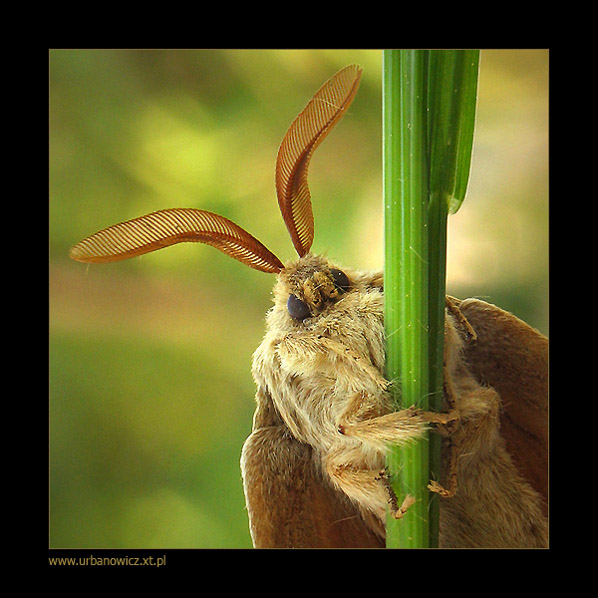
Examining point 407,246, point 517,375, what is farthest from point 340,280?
point 517,375

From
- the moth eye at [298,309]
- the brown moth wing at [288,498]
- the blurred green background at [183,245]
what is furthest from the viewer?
the blurred green background at [183,245]

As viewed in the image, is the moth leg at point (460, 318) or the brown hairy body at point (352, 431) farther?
the moth leg at point (460, 318)

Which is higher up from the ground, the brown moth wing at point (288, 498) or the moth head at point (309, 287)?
the moth head at point (309, 287)

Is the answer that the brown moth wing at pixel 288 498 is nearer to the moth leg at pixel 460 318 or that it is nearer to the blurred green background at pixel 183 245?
the blurred green background at pixel 183 245

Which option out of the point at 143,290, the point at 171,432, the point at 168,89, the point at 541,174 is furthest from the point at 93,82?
the point at 541,174

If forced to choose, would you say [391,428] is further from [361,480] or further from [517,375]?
[517,375]

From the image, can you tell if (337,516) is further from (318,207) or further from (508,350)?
(318,207)

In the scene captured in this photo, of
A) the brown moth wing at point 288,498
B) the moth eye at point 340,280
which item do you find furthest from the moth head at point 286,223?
the brown moth wing at point 288,498

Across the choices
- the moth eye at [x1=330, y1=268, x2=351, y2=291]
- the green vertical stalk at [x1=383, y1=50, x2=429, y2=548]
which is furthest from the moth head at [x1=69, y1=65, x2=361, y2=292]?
the green vertical stalk at [x1=383, y1=50, x2=429, y2=548]
